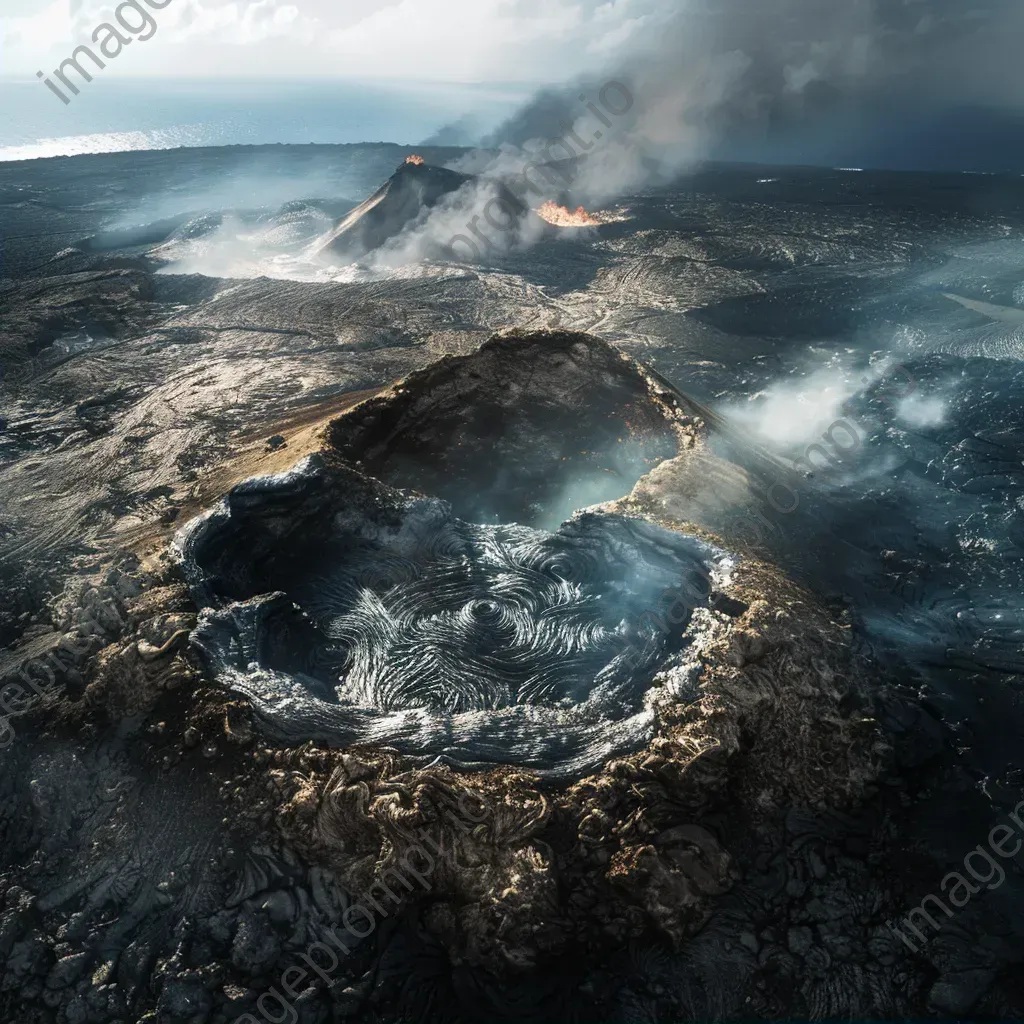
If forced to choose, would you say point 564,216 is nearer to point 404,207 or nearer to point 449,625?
point 404,207

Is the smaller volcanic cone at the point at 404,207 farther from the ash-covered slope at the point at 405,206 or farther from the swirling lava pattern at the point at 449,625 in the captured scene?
the swirling lava pattern at the point at 449,625

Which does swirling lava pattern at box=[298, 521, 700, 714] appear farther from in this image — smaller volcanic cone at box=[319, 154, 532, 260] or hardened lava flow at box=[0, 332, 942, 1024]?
smaller volcanic cone at box=[319, 154, 532, 260]

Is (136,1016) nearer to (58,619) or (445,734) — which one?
(445,734)

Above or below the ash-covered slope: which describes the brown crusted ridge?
below

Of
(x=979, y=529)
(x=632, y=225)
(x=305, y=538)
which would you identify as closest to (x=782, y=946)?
(x=305, y=538)

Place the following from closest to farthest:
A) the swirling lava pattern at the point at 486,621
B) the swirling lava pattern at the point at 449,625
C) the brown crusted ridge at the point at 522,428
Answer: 1. the swirling lava pattern at the point at 449,625
2. the swirling lava pattern at the point at 486,621
3. the brown crusted ridge at the point at 522,428

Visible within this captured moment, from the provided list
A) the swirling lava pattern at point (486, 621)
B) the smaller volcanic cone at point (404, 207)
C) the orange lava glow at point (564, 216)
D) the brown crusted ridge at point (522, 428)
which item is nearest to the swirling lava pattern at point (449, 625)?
the swirling lava pattern at point (486, 621)

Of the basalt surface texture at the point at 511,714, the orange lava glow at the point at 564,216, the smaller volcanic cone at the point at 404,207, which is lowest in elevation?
the basalt surface texture at the point at 511,714

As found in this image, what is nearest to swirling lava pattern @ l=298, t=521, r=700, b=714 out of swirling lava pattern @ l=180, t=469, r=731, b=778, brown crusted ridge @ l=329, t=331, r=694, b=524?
swirling lava pattern @ l=180, t=469, r=731, b=778
